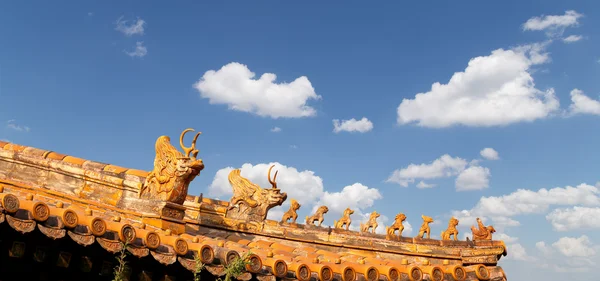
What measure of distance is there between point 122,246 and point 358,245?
982cm

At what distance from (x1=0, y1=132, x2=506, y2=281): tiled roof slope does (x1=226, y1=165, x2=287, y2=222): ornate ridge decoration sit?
0.09ft

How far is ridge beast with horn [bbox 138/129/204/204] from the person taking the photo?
888 centimetres

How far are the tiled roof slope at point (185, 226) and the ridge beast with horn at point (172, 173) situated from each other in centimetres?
2

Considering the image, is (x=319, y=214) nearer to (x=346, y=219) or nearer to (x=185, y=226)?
(x=346, y=219)

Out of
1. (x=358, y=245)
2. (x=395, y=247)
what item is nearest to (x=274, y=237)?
(x=358, y=245)

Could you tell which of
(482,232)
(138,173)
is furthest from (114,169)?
(482,232)

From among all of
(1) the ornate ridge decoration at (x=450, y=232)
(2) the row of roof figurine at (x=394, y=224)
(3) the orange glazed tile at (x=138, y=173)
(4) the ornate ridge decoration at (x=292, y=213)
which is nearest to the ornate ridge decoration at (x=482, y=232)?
(2) the row of roof figurine at (x=394, y=224)

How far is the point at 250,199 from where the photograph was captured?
13.7 meters

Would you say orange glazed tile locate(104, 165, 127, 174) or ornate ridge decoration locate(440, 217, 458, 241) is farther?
ornate ridge decoration locate(440, 217, 458, 241)

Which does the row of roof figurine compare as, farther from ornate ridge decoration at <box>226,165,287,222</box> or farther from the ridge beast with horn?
the ridge beast with horn

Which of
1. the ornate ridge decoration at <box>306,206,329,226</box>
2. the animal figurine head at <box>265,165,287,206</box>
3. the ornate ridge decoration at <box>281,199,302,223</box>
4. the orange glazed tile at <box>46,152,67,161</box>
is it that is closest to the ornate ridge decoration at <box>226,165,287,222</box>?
the animal figurine head at <box>265,165,287,206</box>

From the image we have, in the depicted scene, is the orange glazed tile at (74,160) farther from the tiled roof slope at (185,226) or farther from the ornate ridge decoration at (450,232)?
the ornate ridge decoration at (450,232)

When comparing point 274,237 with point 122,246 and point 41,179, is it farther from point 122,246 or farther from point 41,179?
→ point 122,246

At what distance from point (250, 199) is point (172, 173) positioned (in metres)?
4.95
